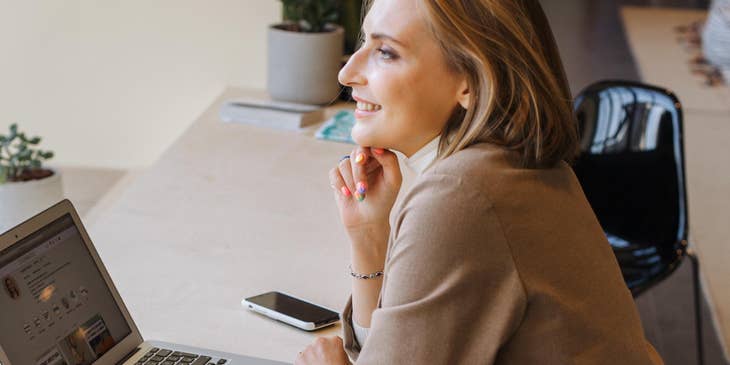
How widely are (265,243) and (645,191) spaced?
4.05 ft

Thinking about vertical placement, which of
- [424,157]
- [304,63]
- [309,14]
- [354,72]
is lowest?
[304,63]

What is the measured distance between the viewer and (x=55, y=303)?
1.22 meters

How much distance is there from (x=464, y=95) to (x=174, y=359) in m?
0.54

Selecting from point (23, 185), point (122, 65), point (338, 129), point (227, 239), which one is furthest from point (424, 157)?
point (122, 65)

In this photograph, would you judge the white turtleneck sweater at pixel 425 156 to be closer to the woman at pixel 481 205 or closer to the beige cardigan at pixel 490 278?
the woman at pixel 481 205

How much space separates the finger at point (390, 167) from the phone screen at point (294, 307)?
241mm

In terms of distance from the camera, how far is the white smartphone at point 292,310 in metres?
1.48

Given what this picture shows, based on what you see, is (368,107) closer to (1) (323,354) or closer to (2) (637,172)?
(1) (323,354)

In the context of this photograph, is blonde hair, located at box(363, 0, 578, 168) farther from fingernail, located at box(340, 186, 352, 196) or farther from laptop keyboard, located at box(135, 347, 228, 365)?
laptop keyboard, located at box(135, 347, 228, 365)

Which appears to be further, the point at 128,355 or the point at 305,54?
the point at 305,54

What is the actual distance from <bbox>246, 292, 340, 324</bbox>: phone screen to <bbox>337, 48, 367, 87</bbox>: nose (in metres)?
0.41

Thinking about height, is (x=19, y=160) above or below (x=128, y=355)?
below

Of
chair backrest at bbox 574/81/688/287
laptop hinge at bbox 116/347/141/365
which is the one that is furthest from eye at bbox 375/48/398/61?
chair backrest at bbox 574/81/688/287

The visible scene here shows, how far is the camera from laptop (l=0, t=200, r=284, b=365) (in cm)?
116
